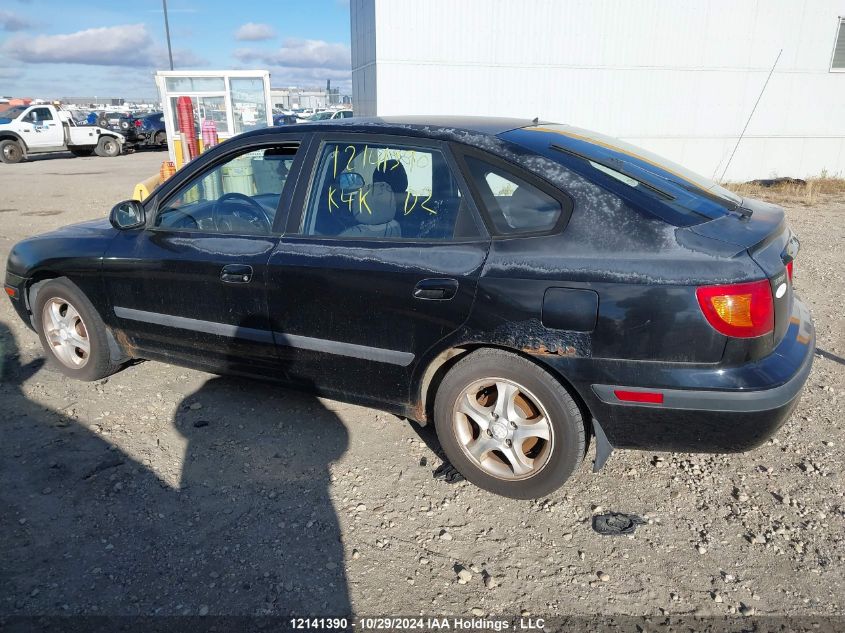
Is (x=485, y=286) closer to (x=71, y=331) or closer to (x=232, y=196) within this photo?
(x=232, y=196)

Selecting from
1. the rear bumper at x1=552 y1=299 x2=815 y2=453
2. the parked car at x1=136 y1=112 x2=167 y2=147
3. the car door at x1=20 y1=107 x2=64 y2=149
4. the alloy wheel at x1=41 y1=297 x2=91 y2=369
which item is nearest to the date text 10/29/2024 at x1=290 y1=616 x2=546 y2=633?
the rear bumper at x1=552 y1=299 x2=815 y2=453

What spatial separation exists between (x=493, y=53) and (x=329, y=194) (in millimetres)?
9454

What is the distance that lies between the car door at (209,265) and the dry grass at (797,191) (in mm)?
11344

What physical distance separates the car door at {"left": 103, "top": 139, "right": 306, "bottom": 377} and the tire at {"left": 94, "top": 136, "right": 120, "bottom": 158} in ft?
82.9

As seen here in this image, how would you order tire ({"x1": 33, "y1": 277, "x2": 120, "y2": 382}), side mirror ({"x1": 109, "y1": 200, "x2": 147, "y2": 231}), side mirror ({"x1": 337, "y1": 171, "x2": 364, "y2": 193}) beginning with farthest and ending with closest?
tire ({"x1": 33, "y1": 277, "x2": 120, "y2": 382}) < side mirror ({"x1": 109, "y1": 200, "x2": 147, "y2": 231}) < side mirror ({"x1": 337, "y1": 171, "x2": 364, "y2": 193})

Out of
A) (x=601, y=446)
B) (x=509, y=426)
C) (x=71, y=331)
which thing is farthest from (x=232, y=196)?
(x=601, y=446)

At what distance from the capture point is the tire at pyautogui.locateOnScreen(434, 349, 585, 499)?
111 inches

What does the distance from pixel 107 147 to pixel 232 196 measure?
25808 millimetres

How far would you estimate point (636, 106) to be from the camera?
13039mm

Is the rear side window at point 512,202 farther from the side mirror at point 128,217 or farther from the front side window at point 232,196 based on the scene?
the side mirror at point 128,217

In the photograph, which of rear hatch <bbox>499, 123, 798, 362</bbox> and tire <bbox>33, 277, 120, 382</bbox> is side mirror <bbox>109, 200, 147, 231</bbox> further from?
rear hatch <bbox>499, 123, 798, 362</bbox>

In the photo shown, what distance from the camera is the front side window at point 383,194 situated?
9.95 ft

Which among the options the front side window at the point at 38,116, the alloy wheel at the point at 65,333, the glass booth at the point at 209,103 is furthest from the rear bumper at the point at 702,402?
the front side window at the point at 38,116

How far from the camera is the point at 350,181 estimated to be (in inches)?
132
